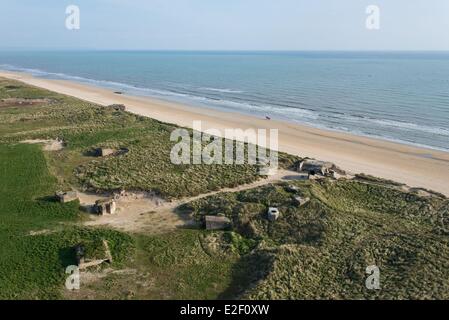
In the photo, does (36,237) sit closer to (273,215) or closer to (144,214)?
(144,214)

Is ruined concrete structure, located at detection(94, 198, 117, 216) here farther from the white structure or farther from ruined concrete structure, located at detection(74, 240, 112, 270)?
the white structure

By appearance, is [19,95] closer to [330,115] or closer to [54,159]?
[54,159]

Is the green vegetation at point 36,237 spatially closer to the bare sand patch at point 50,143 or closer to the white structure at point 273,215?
the bare sand patch at point 50,143

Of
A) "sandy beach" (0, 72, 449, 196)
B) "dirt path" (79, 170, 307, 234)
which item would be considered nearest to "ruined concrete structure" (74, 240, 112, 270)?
"dirt path" (79, 170, 307, 234)

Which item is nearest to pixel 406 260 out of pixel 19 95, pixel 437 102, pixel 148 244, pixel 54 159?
pixel 148 244

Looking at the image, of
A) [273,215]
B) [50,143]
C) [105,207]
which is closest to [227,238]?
[273,215]

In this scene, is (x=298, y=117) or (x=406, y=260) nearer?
(x=406, y=260)
